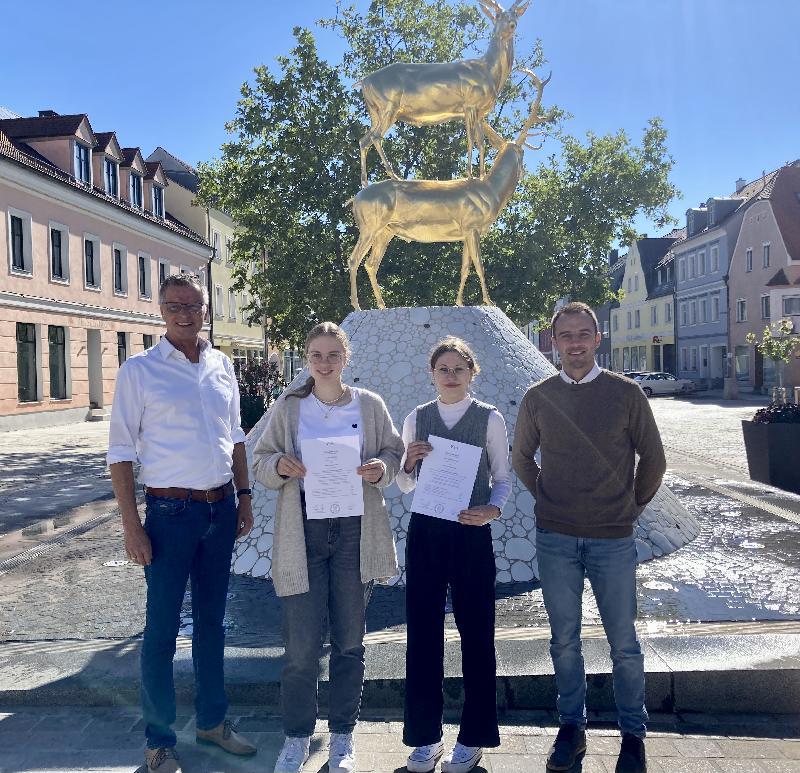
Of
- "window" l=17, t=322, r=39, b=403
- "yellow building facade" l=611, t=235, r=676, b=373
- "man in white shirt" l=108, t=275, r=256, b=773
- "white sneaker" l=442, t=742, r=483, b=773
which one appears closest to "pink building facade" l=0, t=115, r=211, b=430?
"window" l=17, t=322, r=39, b=403

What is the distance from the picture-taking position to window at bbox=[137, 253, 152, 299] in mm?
31312

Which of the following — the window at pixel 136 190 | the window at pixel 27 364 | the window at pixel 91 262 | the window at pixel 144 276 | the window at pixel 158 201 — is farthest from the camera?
the window at pixel 158 201

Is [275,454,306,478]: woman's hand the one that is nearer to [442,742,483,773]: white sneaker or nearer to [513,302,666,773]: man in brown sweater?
[513,302,666,773]: man in brown sweater

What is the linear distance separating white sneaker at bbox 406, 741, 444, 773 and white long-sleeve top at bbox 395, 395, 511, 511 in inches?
42.0

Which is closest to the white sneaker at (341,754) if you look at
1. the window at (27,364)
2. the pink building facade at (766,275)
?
the window at (27,364)

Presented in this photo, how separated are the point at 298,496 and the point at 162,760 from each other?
4.06 feet

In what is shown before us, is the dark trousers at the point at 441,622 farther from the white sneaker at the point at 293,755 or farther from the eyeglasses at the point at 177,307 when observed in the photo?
the eyeglasses at the point at 177,307

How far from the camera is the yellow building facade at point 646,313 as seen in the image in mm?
52688

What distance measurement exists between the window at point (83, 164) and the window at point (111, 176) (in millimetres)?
1193

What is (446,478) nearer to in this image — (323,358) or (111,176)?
(323,358)

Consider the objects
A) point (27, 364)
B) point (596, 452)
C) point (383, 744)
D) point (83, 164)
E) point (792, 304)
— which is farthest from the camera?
point (792, 304)

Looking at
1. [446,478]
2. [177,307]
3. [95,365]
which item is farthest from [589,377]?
[95,365]

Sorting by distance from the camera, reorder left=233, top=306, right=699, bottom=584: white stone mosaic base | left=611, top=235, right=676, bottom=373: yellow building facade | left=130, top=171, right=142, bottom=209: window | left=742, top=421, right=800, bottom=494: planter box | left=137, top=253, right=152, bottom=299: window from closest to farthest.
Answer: left=233, top=306, right=699, bottom=584: white stone mosaic base
left=742, top=421, right=800, bottom=494: planter box
left=130, top=171, right=142, bottom=209: window
left=137, top=253, right=152, bottom=299: window
left=611, top=235, right=676, bottom=373: yellow building facade

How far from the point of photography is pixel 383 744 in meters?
3.54
